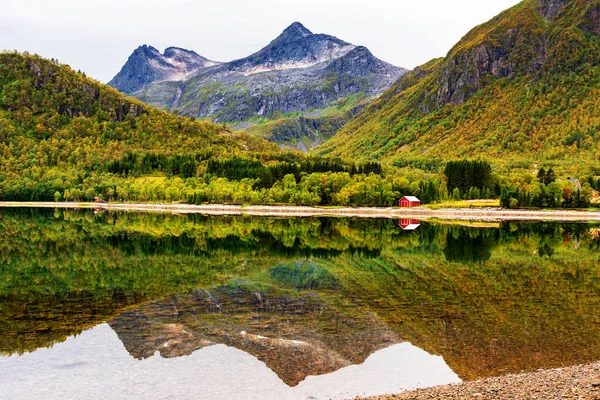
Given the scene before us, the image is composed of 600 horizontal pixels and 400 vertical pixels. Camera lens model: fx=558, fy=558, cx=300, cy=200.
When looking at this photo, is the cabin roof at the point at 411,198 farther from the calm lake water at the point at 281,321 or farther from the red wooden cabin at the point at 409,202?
the calm lake water at the point at 281,321

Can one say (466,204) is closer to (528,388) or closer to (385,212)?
(385,212)

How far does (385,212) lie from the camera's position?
146m

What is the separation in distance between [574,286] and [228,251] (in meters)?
34.8

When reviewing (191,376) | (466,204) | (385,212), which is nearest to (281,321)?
(191,376)

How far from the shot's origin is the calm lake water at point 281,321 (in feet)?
67.7

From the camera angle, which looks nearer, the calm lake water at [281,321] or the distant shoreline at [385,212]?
the calm lake water at [281,321]

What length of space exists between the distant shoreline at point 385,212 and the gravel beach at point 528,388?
109 meters

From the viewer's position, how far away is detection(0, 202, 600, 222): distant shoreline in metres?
128

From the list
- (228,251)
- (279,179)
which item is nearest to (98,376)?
(228,251)

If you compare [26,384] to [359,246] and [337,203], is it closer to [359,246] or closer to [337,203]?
[359,246]

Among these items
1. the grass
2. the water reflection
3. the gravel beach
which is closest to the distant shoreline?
the grass

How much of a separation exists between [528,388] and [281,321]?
13.9 meters

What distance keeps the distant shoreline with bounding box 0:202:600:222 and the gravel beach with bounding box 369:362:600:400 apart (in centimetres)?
10927

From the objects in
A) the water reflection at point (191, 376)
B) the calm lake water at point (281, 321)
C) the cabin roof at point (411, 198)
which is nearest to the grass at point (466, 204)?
the cabin roof at point (411, 198)
